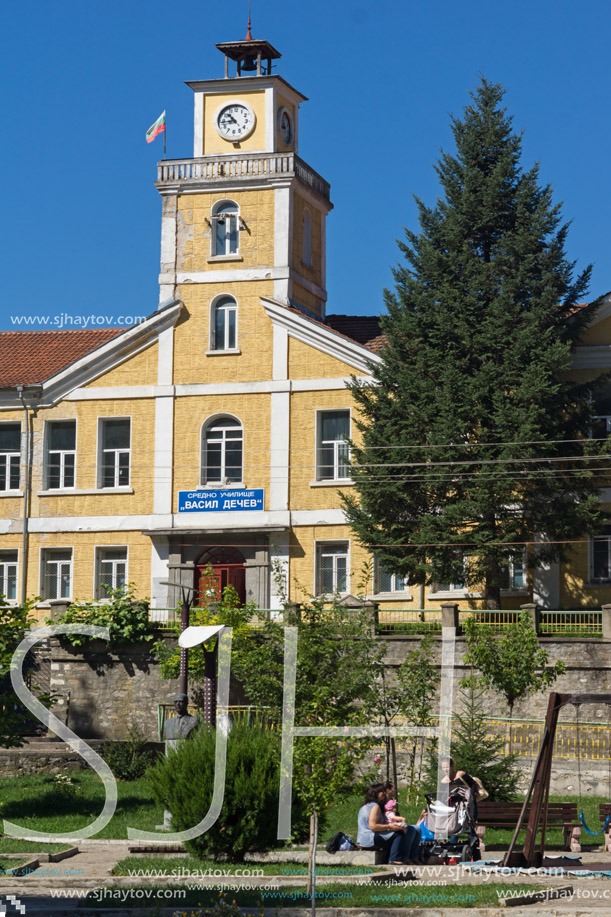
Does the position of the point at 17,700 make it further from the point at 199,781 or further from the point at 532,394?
the point at 532,394

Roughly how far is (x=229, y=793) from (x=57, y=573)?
20471mm

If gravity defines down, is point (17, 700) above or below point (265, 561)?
below

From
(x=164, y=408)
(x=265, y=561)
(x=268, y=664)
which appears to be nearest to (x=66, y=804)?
(x=268, y=664)

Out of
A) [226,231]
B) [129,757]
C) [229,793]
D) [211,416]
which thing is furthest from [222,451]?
[229,793]

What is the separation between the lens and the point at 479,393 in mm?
31281

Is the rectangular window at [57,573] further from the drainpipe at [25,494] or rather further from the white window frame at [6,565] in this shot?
the white window frame at [6,565]

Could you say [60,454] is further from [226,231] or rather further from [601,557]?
[601,557]

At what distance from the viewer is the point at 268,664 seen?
2398 centimetres

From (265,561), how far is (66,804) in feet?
38.1

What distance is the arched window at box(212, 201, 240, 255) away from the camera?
3728cm

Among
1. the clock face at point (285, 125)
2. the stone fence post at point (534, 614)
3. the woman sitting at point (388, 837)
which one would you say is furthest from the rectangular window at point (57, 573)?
the woman sitting at point (388, 837)

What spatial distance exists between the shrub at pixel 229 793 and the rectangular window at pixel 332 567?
17.3m

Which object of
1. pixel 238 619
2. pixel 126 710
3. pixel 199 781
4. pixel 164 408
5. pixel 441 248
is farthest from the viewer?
pixel 164 408

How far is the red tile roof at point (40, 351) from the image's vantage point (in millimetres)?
38438
